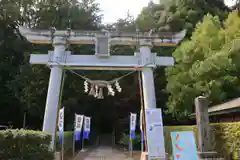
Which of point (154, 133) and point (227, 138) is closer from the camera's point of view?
point (227, 138)

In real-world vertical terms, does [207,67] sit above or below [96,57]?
above

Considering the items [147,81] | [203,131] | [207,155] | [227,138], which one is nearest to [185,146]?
[207,155]

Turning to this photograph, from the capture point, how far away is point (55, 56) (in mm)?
11578

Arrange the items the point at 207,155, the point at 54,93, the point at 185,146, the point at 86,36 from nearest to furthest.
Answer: the point at 185,146, the point at 207,155, the point at 54,93, the point at 86,36

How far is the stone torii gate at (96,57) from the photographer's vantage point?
37.5 feet

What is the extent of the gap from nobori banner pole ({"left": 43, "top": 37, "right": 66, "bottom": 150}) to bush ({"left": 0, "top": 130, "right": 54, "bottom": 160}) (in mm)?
2849

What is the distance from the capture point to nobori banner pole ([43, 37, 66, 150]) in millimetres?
10859

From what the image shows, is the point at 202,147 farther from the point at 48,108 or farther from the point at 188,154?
the point at 48,108

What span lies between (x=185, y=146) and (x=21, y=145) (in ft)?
13.8

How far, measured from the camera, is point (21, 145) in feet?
24.8

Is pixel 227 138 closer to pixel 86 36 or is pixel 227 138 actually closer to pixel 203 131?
pixel 203 131

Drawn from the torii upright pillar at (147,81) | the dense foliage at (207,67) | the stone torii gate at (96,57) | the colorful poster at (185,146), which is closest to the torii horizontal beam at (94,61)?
the stone torii gate at (96,57)

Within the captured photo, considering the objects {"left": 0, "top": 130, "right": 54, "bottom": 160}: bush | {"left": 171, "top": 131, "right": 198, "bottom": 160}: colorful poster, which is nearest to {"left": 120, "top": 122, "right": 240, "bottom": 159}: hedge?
{"left": 171, "top": 131, "right": 198, "bottom": 160}: colorful poster

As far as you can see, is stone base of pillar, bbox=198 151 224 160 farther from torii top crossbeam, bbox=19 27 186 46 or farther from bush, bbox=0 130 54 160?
torii top crossbeam, bbox=19 27 186 46
